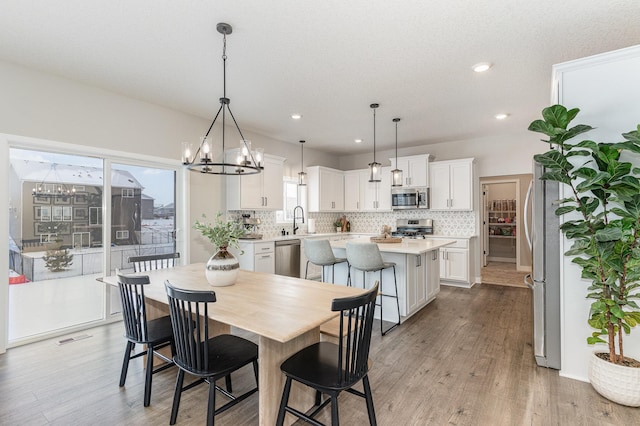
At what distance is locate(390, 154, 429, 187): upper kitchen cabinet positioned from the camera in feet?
19.9

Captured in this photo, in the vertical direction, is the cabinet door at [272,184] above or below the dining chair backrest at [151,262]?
above

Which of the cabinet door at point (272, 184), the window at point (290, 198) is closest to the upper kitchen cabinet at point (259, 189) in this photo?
the cabinet door at point (272, 184)

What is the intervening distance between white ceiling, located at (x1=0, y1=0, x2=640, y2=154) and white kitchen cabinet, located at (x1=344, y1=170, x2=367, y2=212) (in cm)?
300

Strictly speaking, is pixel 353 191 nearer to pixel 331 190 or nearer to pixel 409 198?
pixel 331 190

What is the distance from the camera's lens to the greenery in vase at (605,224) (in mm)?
2064

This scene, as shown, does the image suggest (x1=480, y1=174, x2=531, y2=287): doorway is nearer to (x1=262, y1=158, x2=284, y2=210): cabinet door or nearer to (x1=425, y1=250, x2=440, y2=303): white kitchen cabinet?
(x1=425, y1=250, x2=440, y2=303): white kitchen cabinet

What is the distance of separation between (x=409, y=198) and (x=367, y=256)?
9.99 ft

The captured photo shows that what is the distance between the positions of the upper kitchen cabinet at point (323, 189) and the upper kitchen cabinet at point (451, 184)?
6.84ft

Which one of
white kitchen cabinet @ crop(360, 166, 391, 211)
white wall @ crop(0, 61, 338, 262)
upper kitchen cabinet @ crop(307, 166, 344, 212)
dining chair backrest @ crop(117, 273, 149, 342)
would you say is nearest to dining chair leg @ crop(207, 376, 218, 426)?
dining chair backrest @ crop(117, 273, 149, 342)

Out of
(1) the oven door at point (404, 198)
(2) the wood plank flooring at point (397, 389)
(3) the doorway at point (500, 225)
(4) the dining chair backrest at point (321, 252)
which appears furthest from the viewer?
(3) the doorway at point (500, 225)

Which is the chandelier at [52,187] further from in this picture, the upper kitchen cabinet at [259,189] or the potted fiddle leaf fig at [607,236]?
the potted fiddle leaf fig at [607,236]

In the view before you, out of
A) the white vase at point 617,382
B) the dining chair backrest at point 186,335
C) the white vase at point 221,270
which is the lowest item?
the white vase at point 617,382

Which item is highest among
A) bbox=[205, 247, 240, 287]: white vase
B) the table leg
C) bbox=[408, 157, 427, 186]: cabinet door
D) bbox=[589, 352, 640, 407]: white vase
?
bbox=[408, 157, 427, 186]: cabinet door

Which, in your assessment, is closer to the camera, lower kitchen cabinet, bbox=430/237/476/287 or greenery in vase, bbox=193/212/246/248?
greenery in vase, bbox=193/212/246/248
